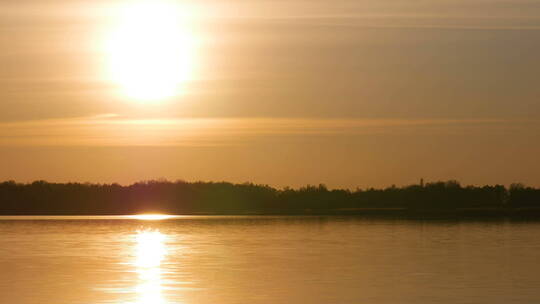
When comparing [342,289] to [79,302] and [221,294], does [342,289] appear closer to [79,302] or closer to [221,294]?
[221,294]

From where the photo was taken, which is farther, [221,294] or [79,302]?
[221,294]

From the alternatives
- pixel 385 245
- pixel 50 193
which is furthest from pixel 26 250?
pixel 50 193

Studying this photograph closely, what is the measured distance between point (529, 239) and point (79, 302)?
46.6 meters

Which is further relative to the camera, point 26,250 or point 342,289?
point 26,250

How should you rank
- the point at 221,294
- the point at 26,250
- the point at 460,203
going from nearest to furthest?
1. the point at 221,294
2. the point at 26,250
3. the point at 460,203

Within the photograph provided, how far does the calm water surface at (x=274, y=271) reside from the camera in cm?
3881

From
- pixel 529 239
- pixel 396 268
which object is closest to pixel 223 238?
pixel 529 239

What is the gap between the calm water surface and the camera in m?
38.8

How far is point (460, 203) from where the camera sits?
630 feet

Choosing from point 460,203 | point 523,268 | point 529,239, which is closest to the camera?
point 523,268

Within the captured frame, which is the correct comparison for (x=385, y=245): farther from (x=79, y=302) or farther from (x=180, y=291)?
(x=79, y=302)

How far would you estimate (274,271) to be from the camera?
49.1m

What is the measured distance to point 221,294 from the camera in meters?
39.6

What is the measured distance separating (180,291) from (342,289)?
5834 millimetres
